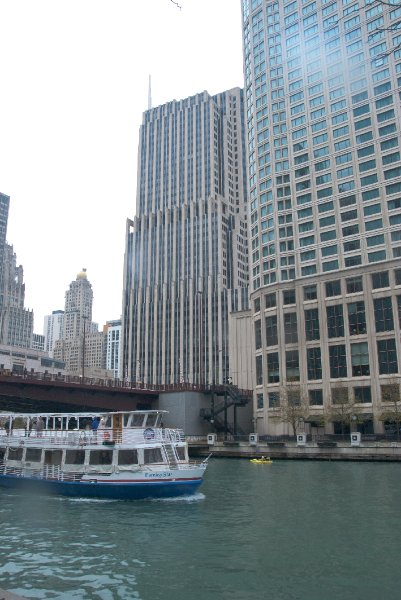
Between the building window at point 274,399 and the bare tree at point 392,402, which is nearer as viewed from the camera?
the bare tree at point 392,402

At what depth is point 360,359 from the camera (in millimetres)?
86812

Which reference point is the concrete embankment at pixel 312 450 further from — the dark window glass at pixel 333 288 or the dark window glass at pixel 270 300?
the dark window glass at pixel 333 288

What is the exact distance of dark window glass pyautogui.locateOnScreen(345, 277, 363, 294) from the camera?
89.6 meters

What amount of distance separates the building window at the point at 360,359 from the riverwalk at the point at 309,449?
60.2 feet

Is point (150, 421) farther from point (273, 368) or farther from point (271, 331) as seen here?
point (271, 331)

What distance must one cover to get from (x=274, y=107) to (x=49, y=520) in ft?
317

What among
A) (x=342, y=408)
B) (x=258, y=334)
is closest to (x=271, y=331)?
(x=258, y=334)

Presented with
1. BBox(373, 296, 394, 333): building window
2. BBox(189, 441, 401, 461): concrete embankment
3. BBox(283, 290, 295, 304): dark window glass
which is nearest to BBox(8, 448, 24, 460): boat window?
BBox(189, 441, 401, 461): concrete embankment

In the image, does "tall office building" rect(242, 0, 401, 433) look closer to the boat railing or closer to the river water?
the boat railing

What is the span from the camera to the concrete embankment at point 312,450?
60766 millimetres

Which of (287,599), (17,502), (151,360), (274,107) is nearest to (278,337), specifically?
(274,107)

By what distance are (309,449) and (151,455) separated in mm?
34042

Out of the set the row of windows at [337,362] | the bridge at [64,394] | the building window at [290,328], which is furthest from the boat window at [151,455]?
the building window at [290,328]

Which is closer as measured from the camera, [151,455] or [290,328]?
[151,455]
